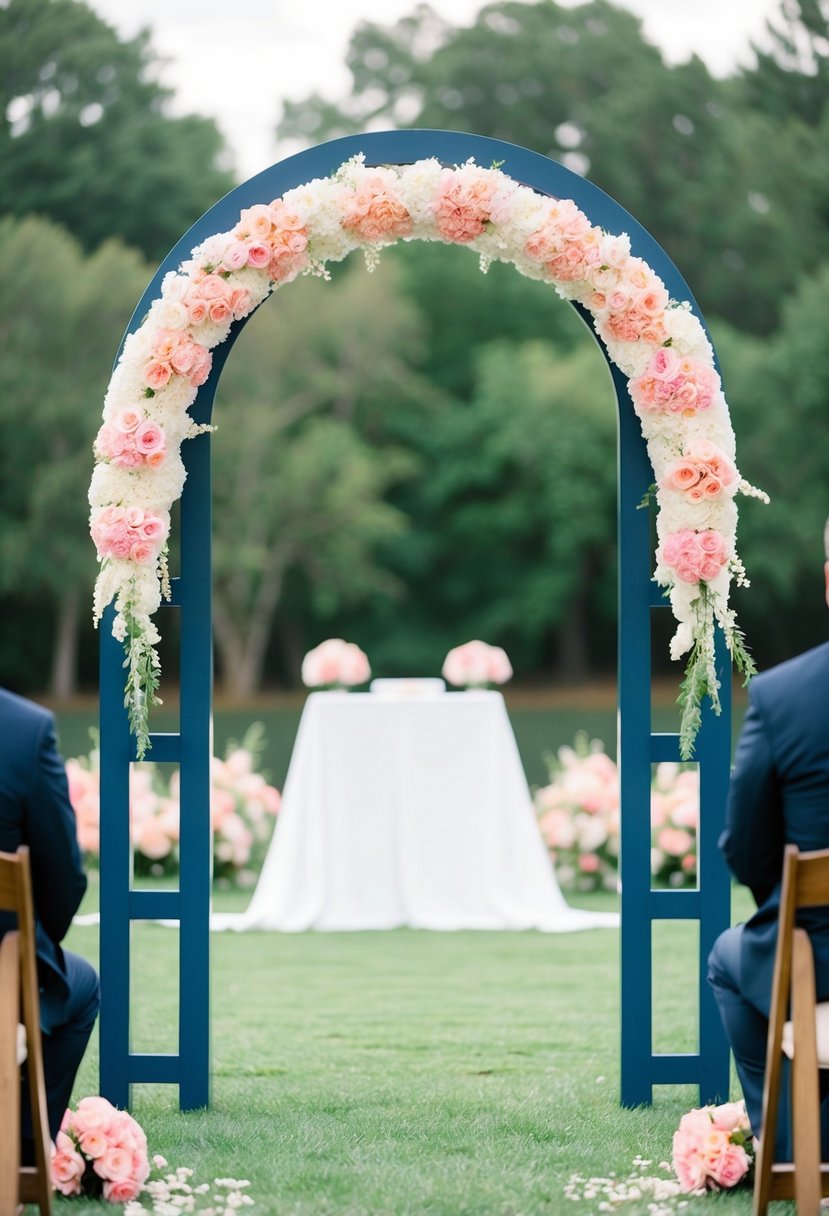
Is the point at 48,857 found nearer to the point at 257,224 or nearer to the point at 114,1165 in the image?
the point at 114,1165

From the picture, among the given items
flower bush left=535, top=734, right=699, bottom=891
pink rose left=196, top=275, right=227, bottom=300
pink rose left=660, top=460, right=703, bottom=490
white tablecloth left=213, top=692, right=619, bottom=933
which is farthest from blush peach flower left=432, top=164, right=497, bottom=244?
flower bush left=535, top=734, right=699, bottom=891

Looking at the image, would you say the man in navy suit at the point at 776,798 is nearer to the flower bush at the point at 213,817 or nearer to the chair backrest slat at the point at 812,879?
the chair backrest slat at the point at 812,879

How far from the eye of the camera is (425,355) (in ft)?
101

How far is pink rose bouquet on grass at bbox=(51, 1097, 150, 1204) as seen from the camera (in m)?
3.81

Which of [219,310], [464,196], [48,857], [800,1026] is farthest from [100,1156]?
[464,196]

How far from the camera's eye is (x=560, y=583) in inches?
1207

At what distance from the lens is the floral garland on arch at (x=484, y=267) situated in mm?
4480

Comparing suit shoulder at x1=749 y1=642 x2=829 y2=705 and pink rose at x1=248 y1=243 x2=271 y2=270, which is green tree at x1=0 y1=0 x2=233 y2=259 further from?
suit shoulder at x1=749 y1=642 x2=829 y2=705

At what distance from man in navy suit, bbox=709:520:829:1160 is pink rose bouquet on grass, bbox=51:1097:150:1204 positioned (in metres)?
1.62

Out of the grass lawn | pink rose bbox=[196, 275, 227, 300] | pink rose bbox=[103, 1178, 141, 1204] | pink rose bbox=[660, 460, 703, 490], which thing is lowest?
the grass lawn

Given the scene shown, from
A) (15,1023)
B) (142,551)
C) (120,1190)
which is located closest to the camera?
(15,1023)

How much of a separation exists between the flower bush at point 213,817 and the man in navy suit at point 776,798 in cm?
562

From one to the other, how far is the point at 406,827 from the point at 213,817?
159 centimetres

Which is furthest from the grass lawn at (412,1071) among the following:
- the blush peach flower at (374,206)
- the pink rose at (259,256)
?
the blush peach flower at (374,206)
